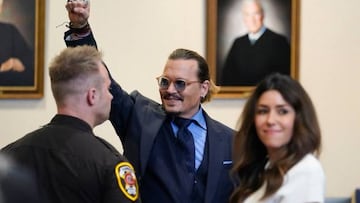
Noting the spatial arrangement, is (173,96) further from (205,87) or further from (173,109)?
(205,87)

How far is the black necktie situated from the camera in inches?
84.3

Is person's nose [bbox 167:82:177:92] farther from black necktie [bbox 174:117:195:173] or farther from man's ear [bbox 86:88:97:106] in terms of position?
man's ear [bbox 86:88:97:106]

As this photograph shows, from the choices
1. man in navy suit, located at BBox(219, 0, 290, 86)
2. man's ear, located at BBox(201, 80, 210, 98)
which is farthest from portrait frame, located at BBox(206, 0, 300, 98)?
man's ear, located at BBox(201, 80, 210, 98)

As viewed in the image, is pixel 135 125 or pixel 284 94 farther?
pixel 135 125

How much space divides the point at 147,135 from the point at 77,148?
61cm

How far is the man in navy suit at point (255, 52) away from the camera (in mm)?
3314

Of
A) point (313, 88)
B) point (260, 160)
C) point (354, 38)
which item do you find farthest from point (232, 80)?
point (260, 160)

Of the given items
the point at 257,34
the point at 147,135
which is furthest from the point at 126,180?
the point at 257,34

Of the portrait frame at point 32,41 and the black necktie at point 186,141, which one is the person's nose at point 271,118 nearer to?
the black necktie at point 186,141

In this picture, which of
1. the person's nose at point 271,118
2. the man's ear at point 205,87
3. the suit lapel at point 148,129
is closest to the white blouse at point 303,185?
the person's nose at point 271,118

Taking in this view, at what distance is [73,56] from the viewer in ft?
5.50

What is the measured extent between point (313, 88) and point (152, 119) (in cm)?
152

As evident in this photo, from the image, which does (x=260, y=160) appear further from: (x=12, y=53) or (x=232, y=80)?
(x=12, y=53)

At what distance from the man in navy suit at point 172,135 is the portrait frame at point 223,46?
98 cm
